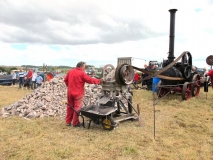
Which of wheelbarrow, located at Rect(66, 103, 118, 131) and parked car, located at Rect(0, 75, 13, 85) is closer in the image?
wheelbarrow, located at Rect(66, 103, 118, 131)

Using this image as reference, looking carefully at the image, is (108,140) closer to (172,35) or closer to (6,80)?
(172,35)

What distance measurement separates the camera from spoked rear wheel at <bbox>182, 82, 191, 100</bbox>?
888cm

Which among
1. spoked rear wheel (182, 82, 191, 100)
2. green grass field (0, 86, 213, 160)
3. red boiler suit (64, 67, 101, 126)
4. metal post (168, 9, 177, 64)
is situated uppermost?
metal post (168, 9, 177, 64)

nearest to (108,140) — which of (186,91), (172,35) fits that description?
(186,91)

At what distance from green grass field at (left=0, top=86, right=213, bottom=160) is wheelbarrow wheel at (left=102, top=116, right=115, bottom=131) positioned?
10 centimetres

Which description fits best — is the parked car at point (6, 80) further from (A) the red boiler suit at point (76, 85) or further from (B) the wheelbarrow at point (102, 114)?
(B) the wheelbarrow at point (102, 114)

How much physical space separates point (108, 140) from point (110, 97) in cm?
124

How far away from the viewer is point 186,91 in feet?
30.3

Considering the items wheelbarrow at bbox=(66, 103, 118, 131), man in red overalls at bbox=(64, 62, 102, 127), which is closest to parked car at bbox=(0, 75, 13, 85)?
man in red overalls at bbox=(64, 62, 102, 127)

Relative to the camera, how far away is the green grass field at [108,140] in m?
3.78

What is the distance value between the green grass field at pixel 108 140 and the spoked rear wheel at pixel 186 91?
99.5 inches

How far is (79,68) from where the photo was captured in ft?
17.1

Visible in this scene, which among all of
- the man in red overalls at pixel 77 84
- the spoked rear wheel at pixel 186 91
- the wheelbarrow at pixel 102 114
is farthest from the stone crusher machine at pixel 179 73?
the man in red overalls at pixel 77 84

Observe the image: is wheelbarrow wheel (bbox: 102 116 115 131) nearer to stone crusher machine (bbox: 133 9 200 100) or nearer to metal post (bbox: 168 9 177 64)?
stone crusher machine (bbox: 133 9 200 100)
